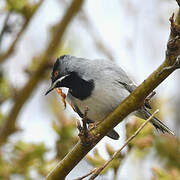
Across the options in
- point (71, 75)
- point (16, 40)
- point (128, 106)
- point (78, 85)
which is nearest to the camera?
point (128, 106)

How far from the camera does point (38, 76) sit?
10.8 feet

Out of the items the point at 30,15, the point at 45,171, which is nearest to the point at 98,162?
the point at 45,171

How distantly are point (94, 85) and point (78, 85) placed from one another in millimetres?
122

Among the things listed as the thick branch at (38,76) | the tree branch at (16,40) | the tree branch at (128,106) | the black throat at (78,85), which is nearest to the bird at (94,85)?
the black throat at (78,85)

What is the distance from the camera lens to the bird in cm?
301

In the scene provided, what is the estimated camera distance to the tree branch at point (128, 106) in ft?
6.28

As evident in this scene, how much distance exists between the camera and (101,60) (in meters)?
3.33

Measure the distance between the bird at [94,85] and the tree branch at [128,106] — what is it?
0.85 metres

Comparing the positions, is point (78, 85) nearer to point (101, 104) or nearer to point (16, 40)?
point (101, 104)

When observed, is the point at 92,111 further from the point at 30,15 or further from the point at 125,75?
the point at 30,15

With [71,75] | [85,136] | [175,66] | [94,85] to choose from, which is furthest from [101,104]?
[175,66]

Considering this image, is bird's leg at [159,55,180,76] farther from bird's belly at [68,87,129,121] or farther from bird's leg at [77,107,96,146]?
bird's belly at [68,87,129,121]

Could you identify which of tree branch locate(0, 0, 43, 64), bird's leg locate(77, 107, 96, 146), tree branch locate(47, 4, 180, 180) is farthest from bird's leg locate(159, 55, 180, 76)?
tree branch locate(0, 0, 43, 64)

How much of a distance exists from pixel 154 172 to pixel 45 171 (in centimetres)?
81
